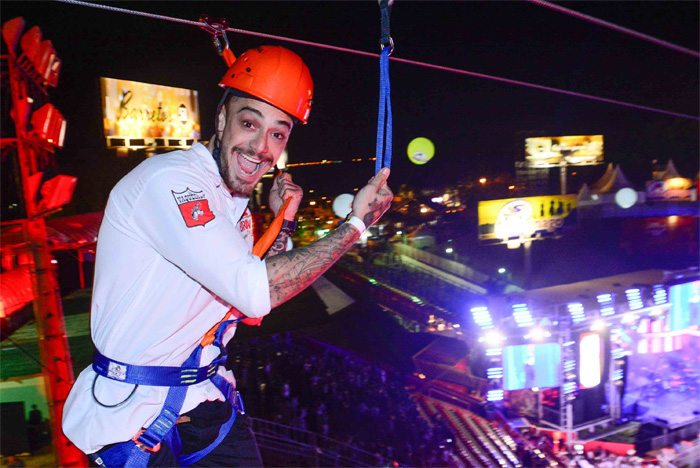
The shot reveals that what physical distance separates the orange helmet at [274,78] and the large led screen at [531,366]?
13.2 meters

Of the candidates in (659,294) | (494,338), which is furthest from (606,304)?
(494,338)

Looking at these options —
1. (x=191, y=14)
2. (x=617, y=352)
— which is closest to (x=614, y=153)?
(x=617, y=352)

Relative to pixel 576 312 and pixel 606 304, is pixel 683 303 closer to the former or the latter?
pixel 606 304

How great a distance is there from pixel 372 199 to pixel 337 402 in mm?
11696

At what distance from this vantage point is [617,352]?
47.5 ft

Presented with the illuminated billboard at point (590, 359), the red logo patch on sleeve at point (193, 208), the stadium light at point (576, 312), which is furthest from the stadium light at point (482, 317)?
the red logo patch on sleeve at point (193, 208)

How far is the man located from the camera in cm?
164

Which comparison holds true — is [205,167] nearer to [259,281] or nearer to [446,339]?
[259,281]

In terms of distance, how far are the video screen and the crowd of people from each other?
918cm

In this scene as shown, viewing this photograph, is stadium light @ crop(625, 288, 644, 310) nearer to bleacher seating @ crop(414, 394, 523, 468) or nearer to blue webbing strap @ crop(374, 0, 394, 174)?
bleacher seating @ crop(414, 394, 523, 468)

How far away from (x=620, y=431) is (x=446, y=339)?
6214 millimetres

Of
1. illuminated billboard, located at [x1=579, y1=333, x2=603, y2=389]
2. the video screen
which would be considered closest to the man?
illuminated billboard, located at [x1=579, y1=333, x2=603, y2=389]

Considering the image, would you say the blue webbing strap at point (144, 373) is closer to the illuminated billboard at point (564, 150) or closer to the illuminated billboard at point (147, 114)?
the illuminated billboard at point (147, 114)

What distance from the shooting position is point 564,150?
28.7 metres
